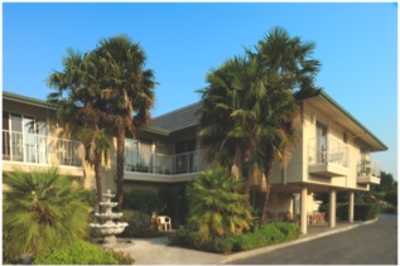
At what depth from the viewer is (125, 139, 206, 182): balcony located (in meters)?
17.0

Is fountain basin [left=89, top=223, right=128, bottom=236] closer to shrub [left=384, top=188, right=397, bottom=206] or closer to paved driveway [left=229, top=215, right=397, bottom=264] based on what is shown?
paved driveway [left=229, top=215, right=397, bottom=264]

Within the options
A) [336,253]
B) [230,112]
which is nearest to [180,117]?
[230,112]

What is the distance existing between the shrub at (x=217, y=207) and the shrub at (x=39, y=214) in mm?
Result: 3649

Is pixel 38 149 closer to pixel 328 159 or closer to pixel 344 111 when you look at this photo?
pixel 328 159

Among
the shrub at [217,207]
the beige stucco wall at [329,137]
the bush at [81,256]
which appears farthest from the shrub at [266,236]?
the bush at [81,256]

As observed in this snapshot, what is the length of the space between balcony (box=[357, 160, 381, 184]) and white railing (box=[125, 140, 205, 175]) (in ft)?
36.5

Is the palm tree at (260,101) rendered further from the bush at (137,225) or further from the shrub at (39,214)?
the shrub at (39,214)

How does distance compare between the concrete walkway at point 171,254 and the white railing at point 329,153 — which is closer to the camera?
the concrete walkway at point 171,254

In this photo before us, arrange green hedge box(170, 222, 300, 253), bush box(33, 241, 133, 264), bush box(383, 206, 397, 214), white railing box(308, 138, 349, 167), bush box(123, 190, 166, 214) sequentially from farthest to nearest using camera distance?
bush box(383, 206, 397, 214)
bush box(123, 190, 166, 214)
white railing box(308, 138, 349, 167)
green hedge box(170, 222, 300, 253)
bush box(33, 241, 133, 264)

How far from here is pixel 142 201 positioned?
15617mm

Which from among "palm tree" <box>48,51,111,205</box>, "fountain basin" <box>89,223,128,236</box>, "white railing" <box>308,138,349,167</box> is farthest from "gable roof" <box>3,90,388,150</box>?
"fountain basin" <box>89,223,128,236</box>

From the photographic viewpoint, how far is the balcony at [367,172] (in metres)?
21.7

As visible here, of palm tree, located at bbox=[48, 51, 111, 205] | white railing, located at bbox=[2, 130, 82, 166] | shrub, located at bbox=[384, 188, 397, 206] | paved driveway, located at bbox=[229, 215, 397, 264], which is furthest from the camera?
shrub, located at bbox=[384, 188, 397, 206]

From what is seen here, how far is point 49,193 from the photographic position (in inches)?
343
